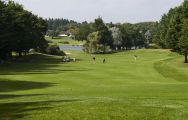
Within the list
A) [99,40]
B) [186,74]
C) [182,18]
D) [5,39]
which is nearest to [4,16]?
[5,39]

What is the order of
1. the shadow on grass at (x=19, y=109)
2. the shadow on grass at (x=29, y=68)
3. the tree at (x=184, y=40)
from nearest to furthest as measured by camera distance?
the shadow on grass at (x=19, y=109), the shadow on grass at (x=29, y=68), the tree at (x=184, y=40)

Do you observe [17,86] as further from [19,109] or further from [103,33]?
[103,33]

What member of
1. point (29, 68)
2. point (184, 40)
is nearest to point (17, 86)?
point (29, 68)

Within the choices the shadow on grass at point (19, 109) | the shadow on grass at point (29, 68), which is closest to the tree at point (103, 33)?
the shadow on grass at point (29, 68)

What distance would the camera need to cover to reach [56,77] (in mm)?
61594

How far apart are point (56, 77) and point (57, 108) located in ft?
130

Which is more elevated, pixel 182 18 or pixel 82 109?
pixel 182 18

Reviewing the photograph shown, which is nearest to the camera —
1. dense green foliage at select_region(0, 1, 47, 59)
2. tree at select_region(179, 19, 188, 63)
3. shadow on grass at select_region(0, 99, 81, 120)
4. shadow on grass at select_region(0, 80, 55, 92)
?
shadow on grass at select_region(0, 99, 81, 120)

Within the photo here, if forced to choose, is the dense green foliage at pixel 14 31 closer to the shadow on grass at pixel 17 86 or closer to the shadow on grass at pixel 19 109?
the shadow on grass at pixel 17 86

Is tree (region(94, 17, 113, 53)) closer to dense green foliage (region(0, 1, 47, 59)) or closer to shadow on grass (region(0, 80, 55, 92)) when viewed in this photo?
dense green foliage (region(0, 1, 47, 59))

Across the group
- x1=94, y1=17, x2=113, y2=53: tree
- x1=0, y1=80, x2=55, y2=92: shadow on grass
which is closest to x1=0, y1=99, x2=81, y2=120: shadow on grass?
x1=0, y1=80, x2=55, y2=92: shadow on grass

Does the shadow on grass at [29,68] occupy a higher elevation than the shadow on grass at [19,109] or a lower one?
lower

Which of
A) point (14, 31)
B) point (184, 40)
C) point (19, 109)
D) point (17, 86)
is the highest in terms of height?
point (14, 31)

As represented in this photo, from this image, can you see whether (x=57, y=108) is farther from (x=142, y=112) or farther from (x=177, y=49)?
(x=177, y=49)
